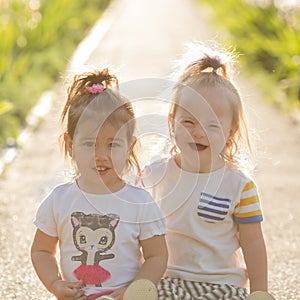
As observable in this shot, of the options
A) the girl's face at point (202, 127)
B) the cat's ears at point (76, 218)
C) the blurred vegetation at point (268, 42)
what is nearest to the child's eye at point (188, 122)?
the girl's face at point (202, 127)

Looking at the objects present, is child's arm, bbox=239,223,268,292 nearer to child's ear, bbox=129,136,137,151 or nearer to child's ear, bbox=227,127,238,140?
child's ear, bbox=227,127,238,140

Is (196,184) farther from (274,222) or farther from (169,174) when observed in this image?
(274,222)

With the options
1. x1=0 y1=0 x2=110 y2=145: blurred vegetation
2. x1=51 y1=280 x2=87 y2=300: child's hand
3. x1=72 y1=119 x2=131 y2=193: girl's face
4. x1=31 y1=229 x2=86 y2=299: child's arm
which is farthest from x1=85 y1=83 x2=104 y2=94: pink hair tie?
x1=0 y1=0 x2=110 y2=145: blurred vegetation

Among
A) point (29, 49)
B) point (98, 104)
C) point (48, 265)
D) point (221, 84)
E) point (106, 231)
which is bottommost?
point (48, 265)

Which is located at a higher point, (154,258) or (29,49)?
(29,49)

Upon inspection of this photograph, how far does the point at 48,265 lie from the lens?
3658 millimetres

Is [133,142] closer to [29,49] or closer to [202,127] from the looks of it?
[202,127]

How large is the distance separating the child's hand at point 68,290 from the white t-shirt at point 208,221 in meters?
0.39

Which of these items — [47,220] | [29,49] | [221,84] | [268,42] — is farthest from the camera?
[268,42]

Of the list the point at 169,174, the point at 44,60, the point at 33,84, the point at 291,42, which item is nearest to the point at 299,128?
the point at 291,42

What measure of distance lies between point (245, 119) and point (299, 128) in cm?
557

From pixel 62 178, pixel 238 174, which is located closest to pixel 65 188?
pixel 238 174

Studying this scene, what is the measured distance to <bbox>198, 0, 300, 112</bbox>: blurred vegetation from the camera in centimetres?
1035

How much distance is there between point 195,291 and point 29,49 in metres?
7.47
